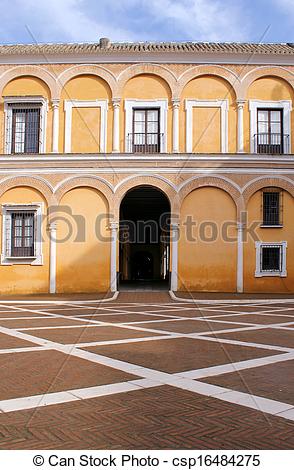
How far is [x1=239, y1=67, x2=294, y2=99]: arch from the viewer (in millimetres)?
21422

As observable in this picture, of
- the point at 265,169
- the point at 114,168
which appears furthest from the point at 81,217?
the point at 265,169

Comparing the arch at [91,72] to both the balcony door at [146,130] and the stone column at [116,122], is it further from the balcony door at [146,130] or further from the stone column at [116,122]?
the balcony door at [146,130]

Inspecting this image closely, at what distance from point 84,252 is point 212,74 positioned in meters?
10.3

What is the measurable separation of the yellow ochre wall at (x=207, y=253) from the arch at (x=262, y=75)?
5.17 m

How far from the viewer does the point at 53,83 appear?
21.6 metres

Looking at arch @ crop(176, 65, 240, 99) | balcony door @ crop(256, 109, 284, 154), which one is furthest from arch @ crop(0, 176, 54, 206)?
balcony door @ crop(256, 109, 284, 154)

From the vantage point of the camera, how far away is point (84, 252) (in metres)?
20.9

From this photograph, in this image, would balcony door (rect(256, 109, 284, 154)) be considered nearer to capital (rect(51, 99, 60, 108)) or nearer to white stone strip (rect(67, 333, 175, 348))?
capital (rect(51, 99, 60, 108))

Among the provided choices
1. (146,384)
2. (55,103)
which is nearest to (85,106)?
(55,103)

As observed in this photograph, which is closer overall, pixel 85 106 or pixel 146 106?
pixel 146 106

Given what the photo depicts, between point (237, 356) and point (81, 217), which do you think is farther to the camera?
point (81, 217)

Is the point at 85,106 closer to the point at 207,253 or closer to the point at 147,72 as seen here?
the point at 147,72

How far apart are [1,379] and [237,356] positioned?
3.73m
